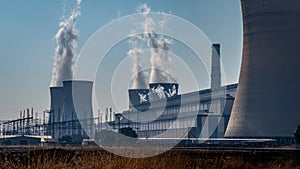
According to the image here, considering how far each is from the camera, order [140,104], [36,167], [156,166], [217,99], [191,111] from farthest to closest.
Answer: [140,104], [191,111], [217,99], [156,166], [36,167]

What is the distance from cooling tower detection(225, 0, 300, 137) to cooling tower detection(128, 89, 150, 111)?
154ft

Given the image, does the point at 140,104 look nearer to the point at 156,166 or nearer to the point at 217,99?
the point at 217,99

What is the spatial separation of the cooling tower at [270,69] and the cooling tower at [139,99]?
4701 cm

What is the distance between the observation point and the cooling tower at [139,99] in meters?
83.4

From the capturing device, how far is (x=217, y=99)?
71500 mm

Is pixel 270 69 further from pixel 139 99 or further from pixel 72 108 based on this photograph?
pixel 139 99

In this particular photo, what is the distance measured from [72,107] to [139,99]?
16031mm

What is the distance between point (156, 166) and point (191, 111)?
227 ft

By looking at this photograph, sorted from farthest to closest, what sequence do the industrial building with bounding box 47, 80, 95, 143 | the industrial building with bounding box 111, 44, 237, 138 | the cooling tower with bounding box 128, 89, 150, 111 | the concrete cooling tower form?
the cooling tower with bounding box 128, 89, 150, 111 → the industrial building with bounding box 111, 44, 237, 138 → the industrial building with bounding box 47, 80, 95, 143 → the concrete cooling tower

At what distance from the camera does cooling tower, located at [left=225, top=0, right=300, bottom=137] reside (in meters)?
34.3

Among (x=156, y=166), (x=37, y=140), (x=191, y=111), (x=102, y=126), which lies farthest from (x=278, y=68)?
(x=102, y=126)

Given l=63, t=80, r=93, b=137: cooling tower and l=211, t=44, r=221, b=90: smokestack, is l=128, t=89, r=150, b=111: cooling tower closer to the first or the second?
l=63, t=80, r=93, b=137: cooling tower

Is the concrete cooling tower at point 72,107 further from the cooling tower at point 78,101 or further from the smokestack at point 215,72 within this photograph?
the smokestack at point 215,72

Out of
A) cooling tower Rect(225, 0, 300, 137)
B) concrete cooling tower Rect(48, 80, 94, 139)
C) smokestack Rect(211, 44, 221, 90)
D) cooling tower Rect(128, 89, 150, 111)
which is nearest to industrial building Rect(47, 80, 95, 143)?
concrete cooling tower Rect(48, 80, 94, 139)
